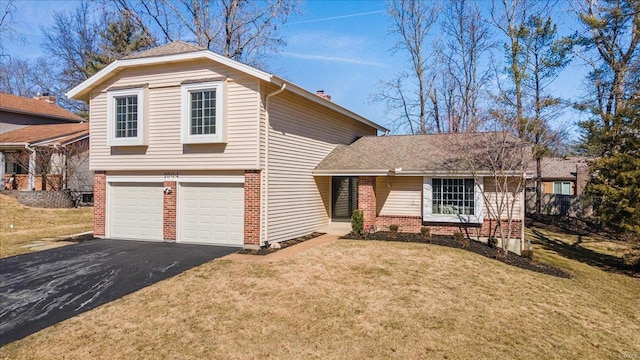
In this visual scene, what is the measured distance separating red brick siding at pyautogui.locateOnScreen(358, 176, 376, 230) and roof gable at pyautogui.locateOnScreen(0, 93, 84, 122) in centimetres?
2683

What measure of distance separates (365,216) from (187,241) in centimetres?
623

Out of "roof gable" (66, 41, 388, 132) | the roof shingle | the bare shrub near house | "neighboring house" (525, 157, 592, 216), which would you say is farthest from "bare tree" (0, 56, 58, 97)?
"neighboring house" (525, 157, 592, 216)

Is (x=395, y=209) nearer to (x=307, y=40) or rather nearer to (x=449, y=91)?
(x=307, y=40)

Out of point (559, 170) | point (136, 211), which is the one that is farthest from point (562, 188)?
point (136, 211)

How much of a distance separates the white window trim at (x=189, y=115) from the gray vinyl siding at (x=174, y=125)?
0.62ft

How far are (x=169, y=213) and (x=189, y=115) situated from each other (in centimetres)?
326

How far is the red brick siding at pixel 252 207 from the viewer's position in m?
11.3

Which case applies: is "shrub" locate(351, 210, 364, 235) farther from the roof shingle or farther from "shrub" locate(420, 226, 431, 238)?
the roof shingle

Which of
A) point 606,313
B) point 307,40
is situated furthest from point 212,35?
point 606,313

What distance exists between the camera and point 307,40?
82.8ft

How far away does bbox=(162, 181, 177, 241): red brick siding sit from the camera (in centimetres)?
1243

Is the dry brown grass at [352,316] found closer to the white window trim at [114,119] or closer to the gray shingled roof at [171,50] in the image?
the white window trim at [114,119]

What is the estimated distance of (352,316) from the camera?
22.4 ft

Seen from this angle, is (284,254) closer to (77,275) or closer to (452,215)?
(77,275)
